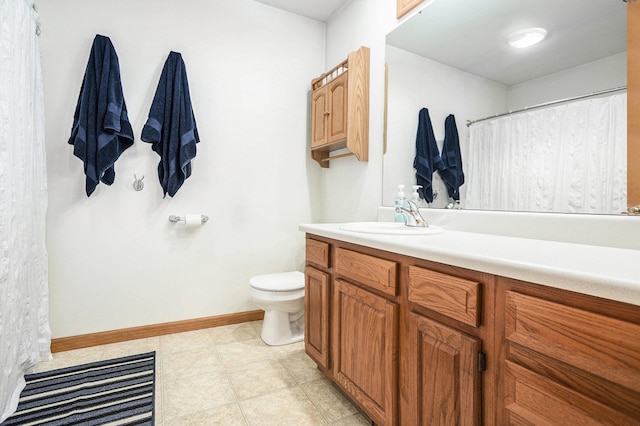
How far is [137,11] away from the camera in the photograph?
2.14 m

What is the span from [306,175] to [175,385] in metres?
1.78

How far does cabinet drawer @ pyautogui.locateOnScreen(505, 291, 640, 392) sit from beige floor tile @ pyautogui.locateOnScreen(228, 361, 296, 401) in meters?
1.28

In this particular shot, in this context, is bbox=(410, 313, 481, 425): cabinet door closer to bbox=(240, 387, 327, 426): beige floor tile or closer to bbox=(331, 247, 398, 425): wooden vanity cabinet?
bbox=(331, 247, 398, 425): wooden vanity cabinet

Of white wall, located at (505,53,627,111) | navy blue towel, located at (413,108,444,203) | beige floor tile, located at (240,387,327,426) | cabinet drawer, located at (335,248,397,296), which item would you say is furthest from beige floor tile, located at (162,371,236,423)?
white wall, located at (505,53,627,111)

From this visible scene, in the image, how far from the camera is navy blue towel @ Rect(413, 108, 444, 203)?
68.0 inches

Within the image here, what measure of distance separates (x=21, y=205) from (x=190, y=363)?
1208mm

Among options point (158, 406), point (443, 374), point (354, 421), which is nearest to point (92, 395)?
point (158, 406)

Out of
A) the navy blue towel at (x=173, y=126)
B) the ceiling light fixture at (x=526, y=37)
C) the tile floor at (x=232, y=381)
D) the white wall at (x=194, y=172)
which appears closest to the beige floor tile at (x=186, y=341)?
the tile floor at (x=232, y=381)

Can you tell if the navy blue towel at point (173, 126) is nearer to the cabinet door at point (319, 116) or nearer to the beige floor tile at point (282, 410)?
the cabinet door at point (319, 116)

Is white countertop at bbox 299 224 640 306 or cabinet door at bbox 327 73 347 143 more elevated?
cabinet door at bbox 327 73 347 143

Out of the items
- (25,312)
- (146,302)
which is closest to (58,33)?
(25,312)

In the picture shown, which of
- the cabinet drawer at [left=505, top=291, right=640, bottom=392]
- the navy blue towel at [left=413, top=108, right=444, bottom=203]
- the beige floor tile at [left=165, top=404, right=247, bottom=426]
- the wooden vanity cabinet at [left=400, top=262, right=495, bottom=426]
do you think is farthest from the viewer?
the navy blue towel at [left=413, top=108, right=444, bottom=203]

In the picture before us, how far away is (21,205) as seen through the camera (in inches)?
60.2

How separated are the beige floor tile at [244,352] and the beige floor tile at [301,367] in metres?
0.13
